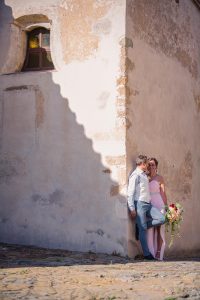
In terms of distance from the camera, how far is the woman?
6.98 metres

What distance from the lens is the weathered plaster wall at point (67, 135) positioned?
277 inches

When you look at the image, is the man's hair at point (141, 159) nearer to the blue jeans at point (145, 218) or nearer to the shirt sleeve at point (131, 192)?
the shirt sleeve at point (131, 192)

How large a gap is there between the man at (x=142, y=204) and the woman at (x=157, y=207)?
0.19 meters

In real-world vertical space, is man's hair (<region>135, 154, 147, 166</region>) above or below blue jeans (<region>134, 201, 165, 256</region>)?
above

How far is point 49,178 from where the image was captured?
296 inches

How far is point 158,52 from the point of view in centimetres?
817

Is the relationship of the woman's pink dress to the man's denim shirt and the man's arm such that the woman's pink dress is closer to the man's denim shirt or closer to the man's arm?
the man's denim shirt

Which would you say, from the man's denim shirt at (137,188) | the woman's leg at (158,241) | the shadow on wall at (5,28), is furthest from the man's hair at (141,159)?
the shadow on wall at (5,28)

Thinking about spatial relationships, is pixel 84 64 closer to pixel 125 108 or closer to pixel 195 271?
pixel 125 108

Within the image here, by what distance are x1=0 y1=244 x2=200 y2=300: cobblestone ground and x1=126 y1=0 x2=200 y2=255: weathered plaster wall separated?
1133 millimetres

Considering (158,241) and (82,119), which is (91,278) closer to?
(158,241)

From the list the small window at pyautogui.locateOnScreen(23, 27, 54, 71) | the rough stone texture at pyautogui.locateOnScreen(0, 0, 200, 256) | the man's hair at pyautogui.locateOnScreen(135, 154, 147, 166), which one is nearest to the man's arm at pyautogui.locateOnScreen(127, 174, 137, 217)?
the rough stone texture at pyautogui.locateOnScreen(0, 0, 200, 256)

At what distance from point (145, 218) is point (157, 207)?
0.37m

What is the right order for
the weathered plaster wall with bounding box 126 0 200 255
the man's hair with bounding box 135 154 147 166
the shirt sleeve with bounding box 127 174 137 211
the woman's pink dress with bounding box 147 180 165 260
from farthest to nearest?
1. the weathered plaster wall with bounding box 126 0 200 255
2. the woman's pink dress with bounding box 147 180 165 260
3. the man's hair with bounding box 135 154 147 166
4. the shirt sleeve with bounding box 127 174 137 211
